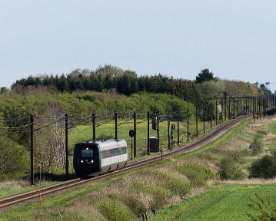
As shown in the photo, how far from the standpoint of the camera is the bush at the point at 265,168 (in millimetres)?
65938

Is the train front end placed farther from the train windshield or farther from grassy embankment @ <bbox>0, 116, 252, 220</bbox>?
grassy embankment @ <bbox>0, 116, 252, 220</bbox>

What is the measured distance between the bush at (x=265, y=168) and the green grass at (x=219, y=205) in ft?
32.2

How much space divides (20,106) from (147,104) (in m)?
66.1

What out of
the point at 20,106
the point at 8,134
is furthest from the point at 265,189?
the point at 20,106

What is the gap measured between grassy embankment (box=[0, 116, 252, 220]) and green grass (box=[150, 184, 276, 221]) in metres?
0.96

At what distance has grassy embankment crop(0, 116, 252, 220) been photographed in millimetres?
31438

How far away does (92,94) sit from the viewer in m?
157

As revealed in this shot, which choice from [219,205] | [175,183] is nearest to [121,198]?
[219,205]

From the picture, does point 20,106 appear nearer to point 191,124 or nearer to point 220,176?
point 220,176

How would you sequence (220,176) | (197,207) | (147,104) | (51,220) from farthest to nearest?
(147,104) < (220,176) < (197,207) < (51,220)

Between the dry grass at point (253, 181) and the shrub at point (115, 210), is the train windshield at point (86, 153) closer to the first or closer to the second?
the dry grass at point (253, 181)

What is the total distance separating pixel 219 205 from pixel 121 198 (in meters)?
8.88

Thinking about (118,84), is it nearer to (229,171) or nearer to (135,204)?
(229,171)

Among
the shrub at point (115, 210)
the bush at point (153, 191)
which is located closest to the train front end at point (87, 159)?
the bush at point (153, 191)
